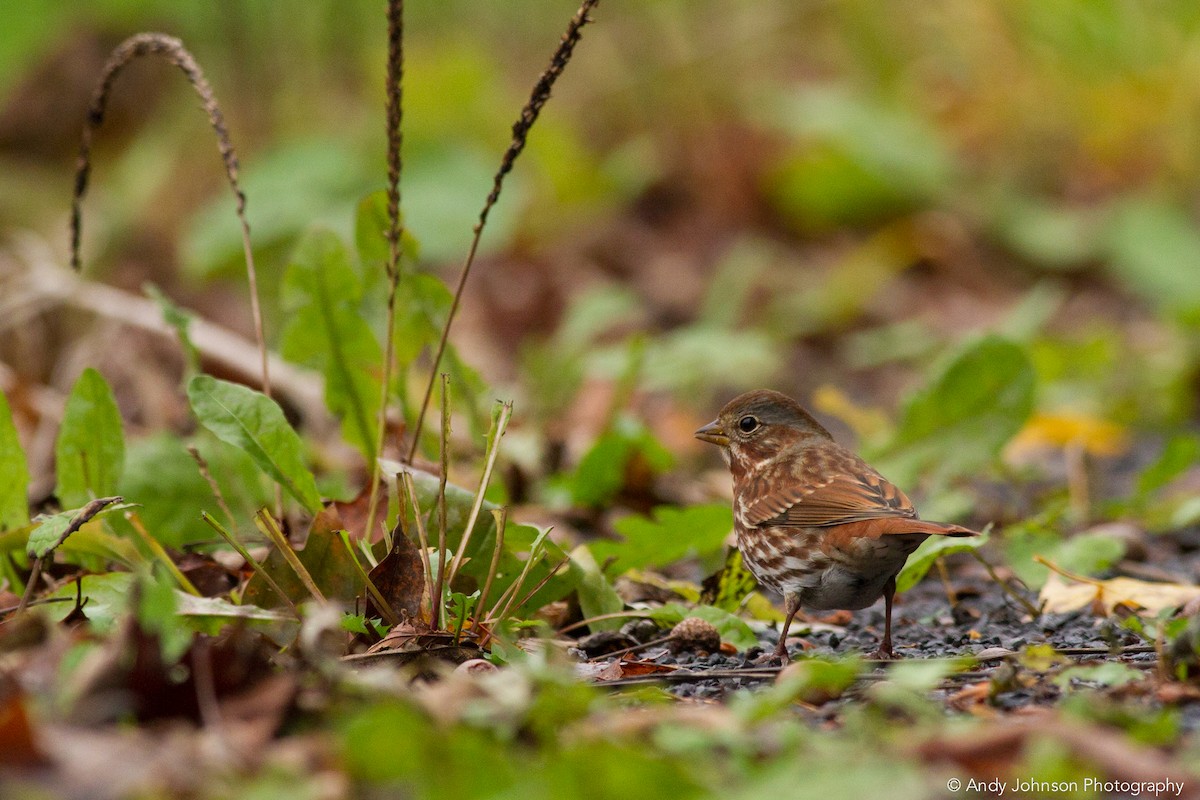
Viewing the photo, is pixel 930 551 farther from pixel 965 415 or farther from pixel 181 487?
pixel 181 487

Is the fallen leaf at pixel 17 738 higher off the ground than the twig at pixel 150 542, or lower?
lower

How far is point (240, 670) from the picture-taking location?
7.43 ft

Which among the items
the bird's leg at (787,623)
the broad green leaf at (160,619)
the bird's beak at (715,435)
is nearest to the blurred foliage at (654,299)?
the broad green leaf at (160,619)

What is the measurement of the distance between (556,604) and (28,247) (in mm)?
3826

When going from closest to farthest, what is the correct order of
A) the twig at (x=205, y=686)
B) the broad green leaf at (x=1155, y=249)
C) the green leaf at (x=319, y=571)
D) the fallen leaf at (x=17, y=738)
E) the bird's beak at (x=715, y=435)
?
the fallen leaf at (x=17, y=738) → the twig at (x=205, y=686) → the green leaf at (x=319, y=571) → the bird's beak at (x=715, y=435) → the broad green leaf at (x=1155, y=249)

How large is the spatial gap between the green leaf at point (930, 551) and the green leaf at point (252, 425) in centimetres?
150

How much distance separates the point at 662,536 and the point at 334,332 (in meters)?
1.04

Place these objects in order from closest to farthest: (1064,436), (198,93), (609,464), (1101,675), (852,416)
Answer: (1101,675), (198,93), (609,464), (852,416), (1064,436)

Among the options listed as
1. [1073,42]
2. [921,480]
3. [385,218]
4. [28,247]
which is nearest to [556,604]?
[385,218]

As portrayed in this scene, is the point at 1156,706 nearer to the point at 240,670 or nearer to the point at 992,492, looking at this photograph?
the point at 240,670

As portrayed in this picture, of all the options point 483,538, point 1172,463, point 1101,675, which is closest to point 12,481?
point 483,538

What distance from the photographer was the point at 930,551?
3.29 m

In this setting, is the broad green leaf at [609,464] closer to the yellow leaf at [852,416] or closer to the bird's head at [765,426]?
the bird's head at [765,426]

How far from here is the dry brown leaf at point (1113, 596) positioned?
3445mm
